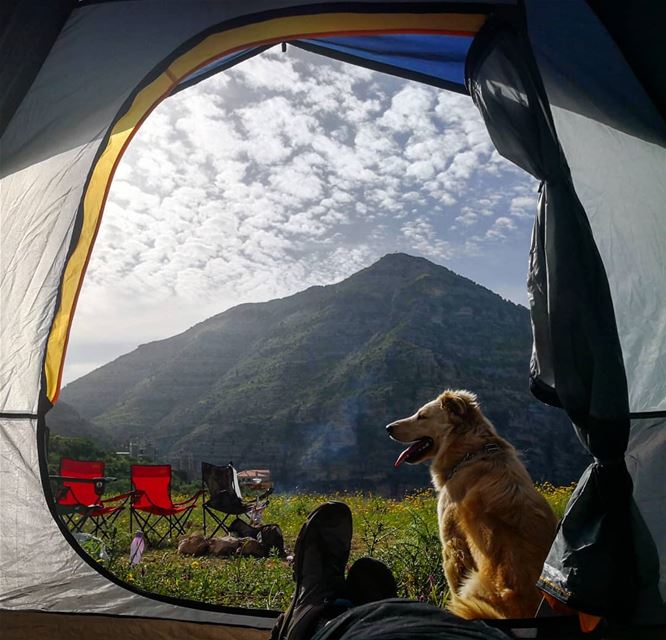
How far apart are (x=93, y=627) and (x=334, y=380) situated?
1904 inches

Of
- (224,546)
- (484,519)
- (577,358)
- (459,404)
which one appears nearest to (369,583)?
(484,519)

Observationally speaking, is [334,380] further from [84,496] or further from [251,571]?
[251,571]

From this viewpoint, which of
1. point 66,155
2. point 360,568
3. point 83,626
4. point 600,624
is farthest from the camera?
point 66,155

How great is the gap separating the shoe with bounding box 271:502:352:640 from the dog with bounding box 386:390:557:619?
513 mm

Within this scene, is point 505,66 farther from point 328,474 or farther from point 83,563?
point 328,474

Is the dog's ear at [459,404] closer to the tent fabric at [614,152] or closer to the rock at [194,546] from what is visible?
the tent fabric at [614,152]

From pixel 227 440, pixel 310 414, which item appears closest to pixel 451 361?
pixel 310 414

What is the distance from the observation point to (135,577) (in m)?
3.76

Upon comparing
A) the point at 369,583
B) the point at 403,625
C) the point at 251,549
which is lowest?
the point at 251,549

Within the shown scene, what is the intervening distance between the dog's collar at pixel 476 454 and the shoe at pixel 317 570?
776 mm

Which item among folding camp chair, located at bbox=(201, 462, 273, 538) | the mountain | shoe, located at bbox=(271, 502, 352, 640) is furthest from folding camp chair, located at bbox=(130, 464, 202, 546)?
the mountain

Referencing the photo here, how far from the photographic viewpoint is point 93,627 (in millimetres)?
2045

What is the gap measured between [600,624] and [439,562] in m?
1.70

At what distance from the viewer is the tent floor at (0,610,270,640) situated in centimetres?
200
